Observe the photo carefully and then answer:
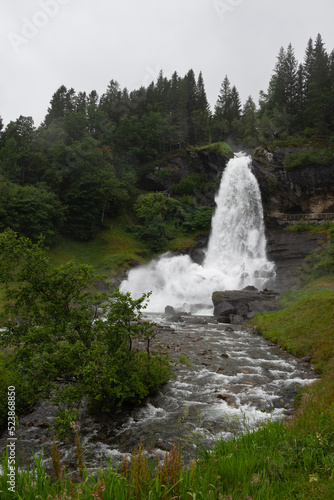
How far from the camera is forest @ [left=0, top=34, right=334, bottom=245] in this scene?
46.5 m

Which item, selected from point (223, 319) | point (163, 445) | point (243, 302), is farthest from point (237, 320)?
point (163, 445)

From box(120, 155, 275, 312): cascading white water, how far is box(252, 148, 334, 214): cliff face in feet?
5.57

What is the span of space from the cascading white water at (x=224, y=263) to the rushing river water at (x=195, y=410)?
22439mm

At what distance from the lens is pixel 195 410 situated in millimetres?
8984

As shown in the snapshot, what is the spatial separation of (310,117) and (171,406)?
2535 inches

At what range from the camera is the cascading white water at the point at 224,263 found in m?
41.2

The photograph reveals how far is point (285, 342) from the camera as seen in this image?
57.1 ft

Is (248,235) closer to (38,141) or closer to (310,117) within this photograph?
(310,117)

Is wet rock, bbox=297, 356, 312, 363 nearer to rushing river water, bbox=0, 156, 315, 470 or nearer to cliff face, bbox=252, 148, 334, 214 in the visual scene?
rushing river water, bbox=0, 156, 315, 470

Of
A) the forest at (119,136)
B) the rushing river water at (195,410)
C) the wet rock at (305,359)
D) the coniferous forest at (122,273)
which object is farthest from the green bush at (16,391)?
the forest at (119,136)

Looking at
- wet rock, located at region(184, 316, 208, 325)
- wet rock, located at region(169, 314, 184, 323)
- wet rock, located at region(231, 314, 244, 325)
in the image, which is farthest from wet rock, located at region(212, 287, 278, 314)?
wet rock, located at region(169, 314, 184, 323)

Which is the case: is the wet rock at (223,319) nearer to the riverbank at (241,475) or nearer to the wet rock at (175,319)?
the wet rock at (175,319)

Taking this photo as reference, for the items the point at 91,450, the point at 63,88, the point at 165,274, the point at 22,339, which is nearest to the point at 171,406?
the point at 91,450

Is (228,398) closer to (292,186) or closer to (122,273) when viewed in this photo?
(122,273)
